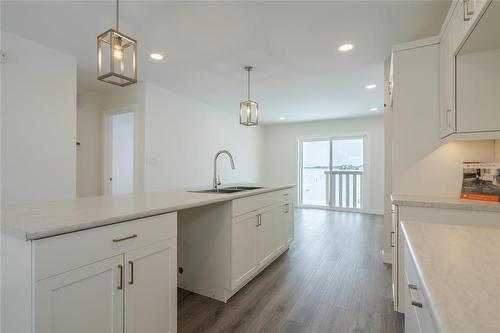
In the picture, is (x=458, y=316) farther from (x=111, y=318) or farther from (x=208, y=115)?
(x=208, y=115)

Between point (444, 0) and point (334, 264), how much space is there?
2.66 m

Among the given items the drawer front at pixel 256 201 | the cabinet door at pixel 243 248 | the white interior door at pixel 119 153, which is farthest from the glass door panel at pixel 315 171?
the cabinet door at pixel 243 248

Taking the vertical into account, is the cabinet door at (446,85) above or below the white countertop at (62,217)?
above

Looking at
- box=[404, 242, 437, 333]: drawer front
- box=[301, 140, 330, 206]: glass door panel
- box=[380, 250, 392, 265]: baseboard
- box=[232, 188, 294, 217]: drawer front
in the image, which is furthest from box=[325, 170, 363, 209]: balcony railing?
box=[404, 242, 437, 333]: drawer front

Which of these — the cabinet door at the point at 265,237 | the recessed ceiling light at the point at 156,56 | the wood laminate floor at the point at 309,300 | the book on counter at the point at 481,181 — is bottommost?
the wood laminate floor at the point at 309,300

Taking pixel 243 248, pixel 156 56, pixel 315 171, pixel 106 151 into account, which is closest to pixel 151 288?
pixel 243 248

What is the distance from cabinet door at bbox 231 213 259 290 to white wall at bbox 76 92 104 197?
3.24 metres

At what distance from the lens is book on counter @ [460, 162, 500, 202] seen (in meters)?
1.72

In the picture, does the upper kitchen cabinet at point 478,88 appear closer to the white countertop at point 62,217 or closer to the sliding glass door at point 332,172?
the white countertop at point 62,217

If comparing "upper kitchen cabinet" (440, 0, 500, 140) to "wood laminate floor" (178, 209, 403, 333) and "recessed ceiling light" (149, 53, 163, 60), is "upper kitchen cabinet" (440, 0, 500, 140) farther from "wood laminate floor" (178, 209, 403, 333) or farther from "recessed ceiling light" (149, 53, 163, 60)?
"recessed ceiling light" (149, 53, 163, 60)

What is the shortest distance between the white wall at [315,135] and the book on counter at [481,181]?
4.26 meters

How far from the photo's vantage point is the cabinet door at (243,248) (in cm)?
208

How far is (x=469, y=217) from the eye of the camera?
1.63 metres

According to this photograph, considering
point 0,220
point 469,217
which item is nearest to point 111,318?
point 0,220
